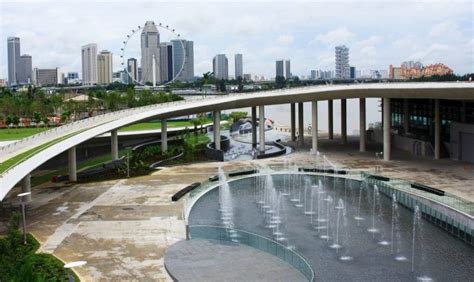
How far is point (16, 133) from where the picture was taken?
2357 inches

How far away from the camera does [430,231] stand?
26.2 m

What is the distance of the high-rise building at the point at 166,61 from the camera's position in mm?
119450

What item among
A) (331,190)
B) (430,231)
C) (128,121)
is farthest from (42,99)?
(430,231)

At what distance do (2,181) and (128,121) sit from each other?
1995cm

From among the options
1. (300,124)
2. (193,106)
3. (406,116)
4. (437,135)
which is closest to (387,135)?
(437,135)

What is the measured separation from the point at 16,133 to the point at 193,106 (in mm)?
23152

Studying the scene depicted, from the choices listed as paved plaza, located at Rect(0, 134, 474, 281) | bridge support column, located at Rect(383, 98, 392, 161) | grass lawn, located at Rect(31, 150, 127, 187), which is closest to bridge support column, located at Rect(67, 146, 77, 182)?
paved plaza, located at Rect(0, 134, 474, 281)

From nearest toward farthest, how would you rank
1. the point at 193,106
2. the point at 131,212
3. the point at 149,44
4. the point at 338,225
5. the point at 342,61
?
the point at 338,225
the point at 131,212
the point at 193,106
the point at 149,44
the point at 342,61

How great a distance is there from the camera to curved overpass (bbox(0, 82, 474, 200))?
2797cm

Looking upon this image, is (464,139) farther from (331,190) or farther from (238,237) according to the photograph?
(238,237)

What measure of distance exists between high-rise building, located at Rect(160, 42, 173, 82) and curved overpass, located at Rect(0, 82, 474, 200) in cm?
7005

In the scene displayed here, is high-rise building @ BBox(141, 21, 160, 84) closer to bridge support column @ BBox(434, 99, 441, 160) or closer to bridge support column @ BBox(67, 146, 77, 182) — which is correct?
bridge support column @ BBox(67, 146, 77, 182)

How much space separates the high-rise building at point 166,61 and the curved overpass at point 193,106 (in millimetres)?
70049

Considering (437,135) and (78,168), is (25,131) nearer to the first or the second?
(78,168)
